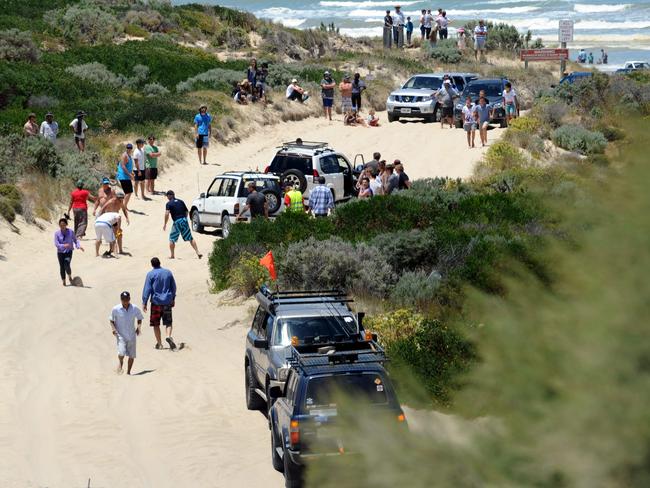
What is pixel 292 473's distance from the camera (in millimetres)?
10711

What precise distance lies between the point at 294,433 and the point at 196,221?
16.3 m

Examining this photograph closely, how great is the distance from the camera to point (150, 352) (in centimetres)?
1738

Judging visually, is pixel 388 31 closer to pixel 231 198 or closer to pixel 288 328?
pixel 231 198

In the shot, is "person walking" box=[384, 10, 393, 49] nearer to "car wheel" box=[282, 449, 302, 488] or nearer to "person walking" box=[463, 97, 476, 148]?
"person walking" box=[463, 97, 476, 148]

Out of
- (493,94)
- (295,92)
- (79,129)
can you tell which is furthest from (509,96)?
(79,129)

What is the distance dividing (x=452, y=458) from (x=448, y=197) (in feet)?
65.8

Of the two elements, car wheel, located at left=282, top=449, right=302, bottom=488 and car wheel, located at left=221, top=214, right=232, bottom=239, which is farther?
car wheel, located at left=221, top=214, right=232, bottom=239

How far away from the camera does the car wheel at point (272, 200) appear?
2548cm

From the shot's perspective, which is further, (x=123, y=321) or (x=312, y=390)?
(x=123, y=321)

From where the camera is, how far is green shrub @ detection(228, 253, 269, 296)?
19656 millimetres

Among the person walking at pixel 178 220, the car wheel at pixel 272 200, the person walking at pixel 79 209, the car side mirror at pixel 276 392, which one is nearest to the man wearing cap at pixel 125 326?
the car side mirror at pixel 276 392

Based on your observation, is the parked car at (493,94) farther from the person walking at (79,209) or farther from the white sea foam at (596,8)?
the white sea foam at (596,8)

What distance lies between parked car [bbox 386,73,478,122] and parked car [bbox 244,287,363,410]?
976 inches

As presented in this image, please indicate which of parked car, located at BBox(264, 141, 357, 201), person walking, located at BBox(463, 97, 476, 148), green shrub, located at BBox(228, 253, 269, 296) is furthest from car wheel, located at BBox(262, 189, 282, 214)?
person walking, located at BBox(463, 97, 476, 148)
